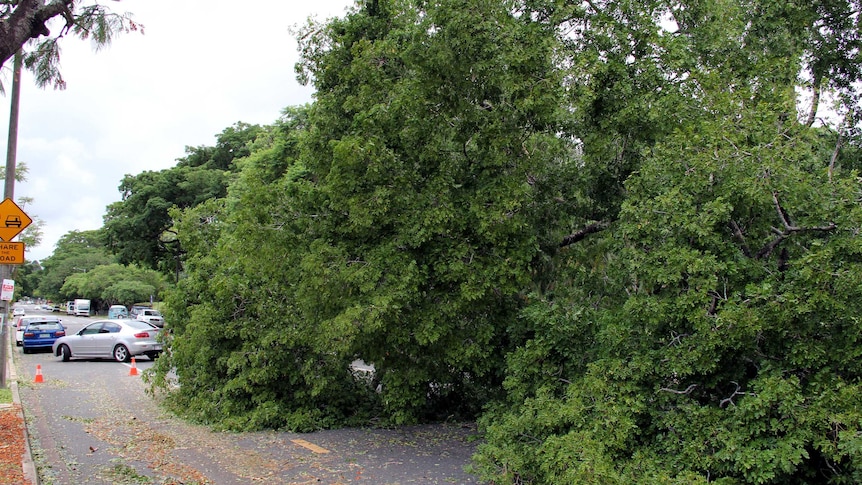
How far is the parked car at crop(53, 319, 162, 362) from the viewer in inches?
794

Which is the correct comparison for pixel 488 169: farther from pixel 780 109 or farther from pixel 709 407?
pixel 709 407

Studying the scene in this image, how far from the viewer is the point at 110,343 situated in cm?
2019

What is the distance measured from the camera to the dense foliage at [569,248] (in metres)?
5.29

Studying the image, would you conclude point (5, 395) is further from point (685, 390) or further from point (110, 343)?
point (685, 390)

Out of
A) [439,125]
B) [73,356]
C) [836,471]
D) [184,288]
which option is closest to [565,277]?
[439,125]

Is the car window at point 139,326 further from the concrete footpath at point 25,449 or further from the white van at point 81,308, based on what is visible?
the white van at point 81,308

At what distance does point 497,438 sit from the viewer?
6570 mm

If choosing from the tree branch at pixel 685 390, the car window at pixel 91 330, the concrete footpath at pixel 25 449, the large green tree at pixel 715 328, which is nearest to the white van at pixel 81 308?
the car window at pixel 91 330

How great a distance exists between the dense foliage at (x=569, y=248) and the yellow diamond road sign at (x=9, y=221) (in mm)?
3165

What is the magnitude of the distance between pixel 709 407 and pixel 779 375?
2.14 feet

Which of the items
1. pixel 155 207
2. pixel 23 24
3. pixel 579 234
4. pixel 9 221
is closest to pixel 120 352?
pixel 9 221

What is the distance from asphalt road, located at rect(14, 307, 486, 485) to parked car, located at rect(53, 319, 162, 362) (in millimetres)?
8887

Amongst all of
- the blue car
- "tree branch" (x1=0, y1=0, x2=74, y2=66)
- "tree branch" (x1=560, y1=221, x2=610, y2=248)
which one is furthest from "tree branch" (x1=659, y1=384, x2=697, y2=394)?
the blue car

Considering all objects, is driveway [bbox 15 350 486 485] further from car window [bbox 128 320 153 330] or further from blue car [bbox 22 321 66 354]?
blue car [bbox 22 321 66 354]
